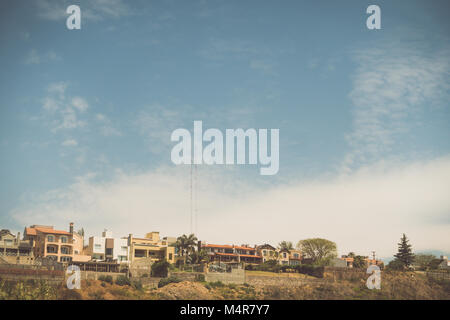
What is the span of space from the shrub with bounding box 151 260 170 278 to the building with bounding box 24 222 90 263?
38.7 feet

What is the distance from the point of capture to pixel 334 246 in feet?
336

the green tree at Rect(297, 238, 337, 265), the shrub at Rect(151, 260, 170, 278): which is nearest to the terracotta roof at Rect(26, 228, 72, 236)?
the shrub at Rect(151, 260, 170, 278)

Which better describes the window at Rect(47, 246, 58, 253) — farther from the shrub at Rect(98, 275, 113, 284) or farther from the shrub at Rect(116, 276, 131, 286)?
the shrub at Rect(116, 276, 131, 286)

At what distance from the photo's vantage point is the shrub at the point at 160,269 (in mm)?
73500

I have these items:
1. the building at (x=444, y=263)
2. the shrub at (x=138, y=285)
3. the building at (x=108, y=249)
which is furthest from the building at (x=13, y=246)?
the building at (x=444, y=263)

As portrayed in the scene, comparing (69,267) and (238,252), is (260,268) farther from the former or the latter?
(69,267)

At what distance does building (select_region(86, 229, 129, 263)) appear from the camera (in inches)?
3233

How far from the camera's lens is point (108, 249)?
3255 inches

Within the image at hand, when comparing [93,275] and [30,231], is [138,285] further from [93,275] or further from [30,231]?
[30,231]

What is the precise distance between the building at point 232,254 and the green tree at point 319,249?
12.4 metres
